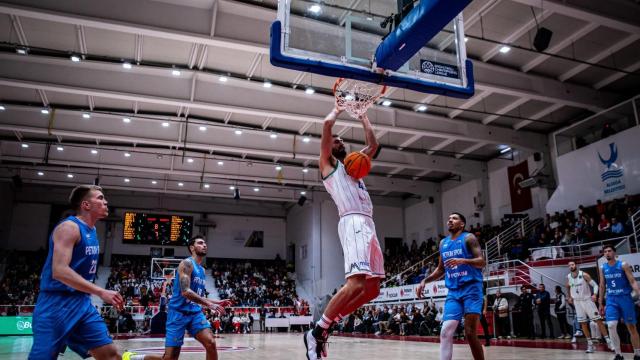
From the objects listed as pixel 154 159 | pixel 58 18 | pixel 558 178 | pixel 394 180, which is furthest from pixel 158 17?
pixel 394 180

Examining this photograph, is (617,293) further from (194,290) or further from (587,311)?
(194,290)

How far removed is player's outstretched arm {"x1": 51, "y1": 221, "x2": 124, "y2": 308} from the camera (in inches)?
123

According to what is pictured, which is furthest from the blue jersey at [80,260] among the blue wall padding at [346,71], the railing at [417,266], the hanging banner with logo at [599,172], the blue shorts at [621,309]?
the railing at [417,266]

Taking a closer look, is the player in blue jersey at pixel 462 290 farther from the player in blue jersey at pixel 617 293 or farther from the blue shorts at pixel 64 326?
the player in blue jersey at pixel 617 293

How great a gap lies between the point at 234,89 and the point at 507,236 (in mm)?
13934

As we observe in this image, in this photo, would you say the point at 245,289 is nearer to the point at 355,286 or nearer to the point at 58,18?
the point at 58,18

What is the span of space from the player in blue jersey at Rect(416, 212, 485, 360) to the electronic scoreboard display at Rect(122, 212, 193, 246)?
1054 inches

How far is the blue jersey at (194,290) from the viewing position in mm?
5551

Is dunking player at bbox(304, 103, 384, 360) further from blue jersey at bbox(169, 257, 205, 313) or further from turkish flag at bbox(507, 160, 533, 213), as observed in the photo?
turkish flag at bbox(507, 160, 533, 213)

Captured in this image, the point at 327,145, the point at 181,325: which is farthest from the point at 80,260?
the point at 181,325

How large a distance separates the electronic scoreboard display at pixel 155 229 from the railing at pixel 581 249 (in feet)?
68.2

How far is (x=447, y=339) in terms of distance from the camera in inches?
190

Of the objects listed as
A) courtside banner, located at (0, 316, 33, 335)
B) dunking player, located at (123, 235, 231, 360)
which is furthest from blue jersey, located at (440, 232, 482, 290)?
courtside banner, located at (0, 316, 33, 335)

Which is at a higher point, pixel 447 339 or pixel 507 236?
pixel 507 236
